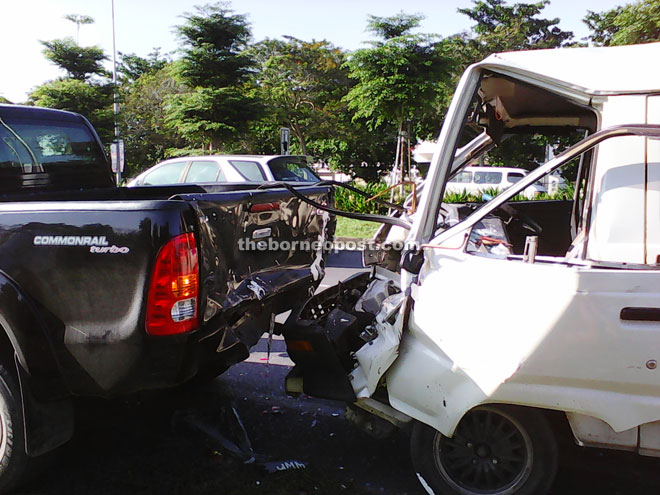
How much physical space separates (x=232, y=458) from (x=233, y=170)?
7681 mm

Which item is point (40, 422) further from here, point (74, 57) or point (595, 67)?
point (74, 57)

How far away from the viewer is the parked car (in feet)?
32.9

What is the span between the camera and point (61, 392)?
2.87 metres

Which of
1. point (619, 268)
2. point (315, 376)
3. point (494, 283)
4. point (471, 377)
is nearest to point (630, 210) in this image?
point (619, 268)

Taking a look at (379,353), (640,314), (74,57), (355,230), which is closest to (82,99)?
(74,57)

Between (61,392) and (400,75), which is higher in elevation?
(400,75)

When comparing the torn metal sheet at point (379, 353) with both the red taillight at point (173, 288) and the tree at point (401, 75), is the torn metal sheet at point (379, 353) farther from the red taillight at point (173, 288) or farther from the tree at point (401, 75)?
the tree at point (401, 75)

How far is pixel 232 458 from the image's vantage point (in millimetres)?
3229

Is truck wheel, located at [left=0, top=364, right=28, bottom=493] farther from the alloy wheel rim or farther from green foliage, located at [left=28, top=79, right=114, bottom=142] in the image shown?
green foliage, located at [left=28, top=79, right=114, bottom=142]

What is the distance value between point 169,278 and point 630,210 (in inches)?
84.9

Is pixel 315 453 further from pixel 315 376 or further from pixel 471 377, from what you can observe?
pixel 471 377

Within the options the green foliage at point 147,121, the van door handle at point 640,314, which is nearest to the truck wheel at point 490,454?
the van door handle at point 640,314

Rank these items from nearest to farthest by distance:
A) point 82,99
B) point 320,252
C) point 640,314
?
point 640,314
point 320,252
point 82,99

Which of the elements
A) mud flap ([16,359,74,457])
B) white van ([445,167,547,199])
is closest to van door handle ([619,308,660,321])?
mud flap ([16,359,74,457])
